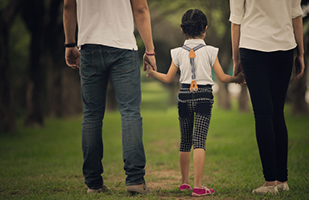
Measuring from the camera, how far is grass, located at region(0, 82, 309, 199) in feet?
12.3

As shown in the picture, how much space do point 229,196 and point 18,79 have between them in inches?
1001

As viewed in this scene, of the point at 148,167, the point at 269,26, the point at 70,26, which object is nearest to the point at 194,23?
the point at 269,26

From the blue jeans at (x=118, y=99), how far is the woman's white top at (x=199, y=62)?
470 millimetres

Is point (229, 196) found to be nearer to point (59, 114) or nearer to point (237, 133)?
point (237, 133)

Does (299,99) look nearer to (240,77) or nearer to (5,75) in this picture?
(5,75)

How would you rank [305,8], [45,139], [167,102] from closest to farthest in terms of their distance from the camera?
[305,8] < [45,139] < [167,102]

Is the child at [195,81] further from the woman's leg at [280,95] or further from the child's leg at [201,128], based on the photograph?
the woman's leg at [280,95]

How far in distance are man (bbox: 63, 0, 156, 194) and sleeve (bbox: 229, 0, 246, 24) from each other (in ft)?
2.75

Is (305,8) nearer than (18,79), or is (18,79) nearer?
(305,8)

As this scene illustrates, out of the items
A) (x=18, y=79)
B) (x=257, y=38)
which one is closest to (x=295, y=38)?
(x=257, y=38)

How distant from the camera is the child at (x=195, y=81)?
3.63 metres

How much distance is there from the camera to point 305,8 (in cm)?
995

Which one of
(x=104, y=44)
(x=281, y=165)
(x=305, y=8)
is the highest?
(x=305, y=8)

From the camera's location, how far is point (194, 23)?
372 centimetres
